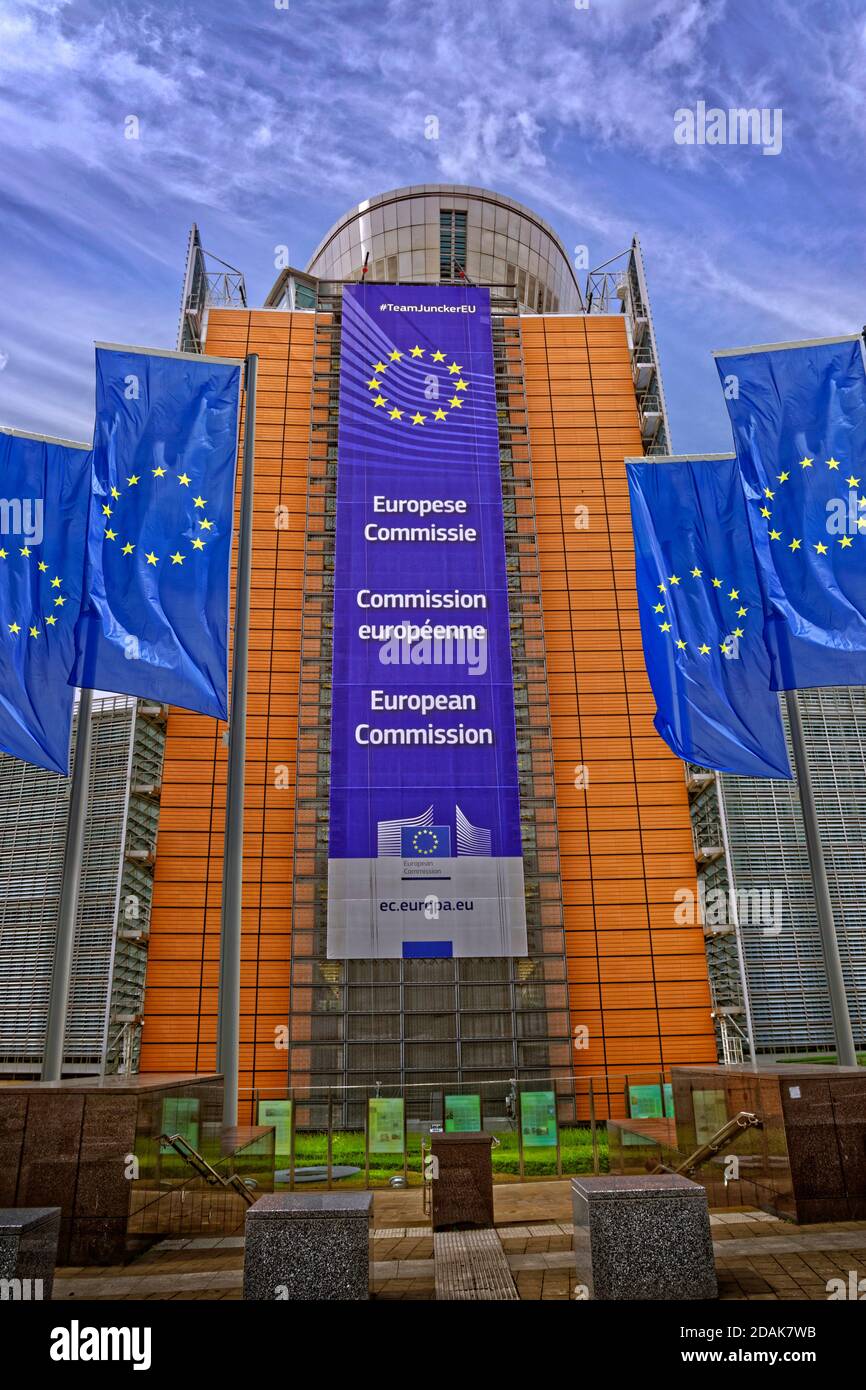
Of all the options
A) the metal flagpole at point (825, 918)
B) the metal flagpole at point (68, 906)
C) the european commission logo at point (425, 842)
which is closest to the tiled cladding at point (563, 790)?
the european commission logo at point (425, 842)

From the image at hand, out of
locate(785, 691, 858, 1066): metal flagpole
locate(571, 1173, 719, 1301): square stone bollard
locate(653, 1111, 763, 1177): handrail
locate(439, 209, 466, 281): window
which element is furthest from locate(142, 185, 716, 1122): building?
locate(571, 1173, 719, 1301): square stone bollard

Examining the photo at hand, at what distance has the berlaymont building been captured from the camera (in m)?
26.5

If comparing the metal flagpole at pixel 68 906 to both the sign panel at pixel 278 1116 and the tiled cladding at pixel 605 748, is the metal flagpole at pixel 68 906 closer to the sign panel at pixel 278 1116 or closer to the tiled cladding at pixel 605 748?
the sign panel at pixel 278 1116

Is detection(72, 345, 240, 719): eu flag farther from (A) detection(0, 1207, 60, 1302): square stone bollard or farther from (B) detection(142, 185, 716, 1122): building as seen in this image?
(B) detection(142, 185, 716, 1122): building

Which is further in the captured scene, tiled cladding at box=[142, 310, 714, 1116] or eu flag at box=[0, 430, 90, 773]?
tiled cladding at box=[142, 310, 714, 1116]

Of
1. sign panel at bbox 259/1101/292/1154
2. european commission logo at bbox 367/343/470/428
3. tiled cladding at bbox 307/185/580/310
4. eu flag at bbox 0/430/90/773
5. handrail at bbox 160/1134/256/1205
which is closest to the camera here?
handrail at bbox 160/1134/256/1205

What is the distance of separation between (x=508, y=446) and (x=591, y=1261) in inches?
1195

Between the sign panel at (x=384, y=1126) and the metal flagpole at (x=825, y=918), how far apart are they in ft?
23.5

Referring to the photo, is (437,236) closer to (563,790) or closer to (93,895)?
(563,790)

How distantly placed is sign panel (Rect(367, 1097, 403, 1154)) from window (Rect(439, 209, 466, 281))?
138ft

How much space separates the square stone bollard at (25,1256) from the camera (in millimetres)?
6156
